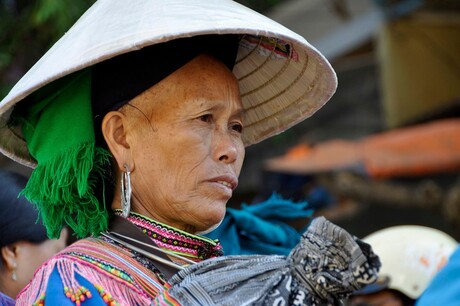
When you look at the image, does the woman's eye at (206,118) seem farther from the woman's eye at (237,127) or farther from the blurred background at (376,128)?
the blurred background at (376,128)

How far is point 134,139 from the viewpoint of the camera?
2635 mm

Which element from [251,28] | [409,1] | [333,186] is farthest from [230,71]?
[409,1]

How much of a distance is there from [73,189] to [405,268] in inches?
108

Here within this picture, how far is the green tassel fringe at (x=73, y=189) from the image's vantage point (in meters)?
2.60

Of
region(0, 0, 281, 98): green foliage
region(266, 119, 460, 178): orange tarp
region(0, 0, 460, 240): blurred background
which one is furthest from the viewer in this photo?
region(0, 0, 460, 240): blurred background

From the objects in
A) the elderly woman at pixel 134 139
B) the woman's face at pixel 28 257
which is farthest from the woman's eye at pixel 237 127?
the woman's face at pixel 28 257

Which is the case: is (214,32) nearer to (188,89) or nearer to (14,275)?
(188,89)

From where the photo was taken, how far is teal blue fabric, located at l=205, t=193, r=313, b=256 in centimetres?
381

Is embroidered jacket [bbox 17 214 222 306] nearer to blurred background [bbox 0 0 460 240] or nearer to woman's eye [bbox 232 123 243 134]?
woman's eye [bbox 232 123 243 134]

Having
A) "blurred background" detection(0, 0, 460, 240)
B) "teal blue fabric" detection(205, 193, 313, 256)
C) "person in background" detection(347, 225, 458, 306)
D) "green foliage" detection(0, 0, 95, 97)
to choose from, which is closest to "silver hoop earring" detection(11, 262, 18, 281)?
"teal blue fabric" detection(205, 193, 313, 256)

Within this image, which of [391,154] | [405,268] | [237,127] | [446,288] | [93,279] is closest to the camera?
[93,279]

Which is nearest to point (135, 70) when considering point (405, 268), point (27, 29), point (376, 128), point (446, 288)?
point (446, 288)

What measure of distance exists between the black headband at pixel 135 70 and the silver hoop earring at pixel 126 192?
0.17 metres

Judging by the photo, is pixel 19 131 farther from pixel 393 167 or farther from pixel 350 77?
pixel 350 77
